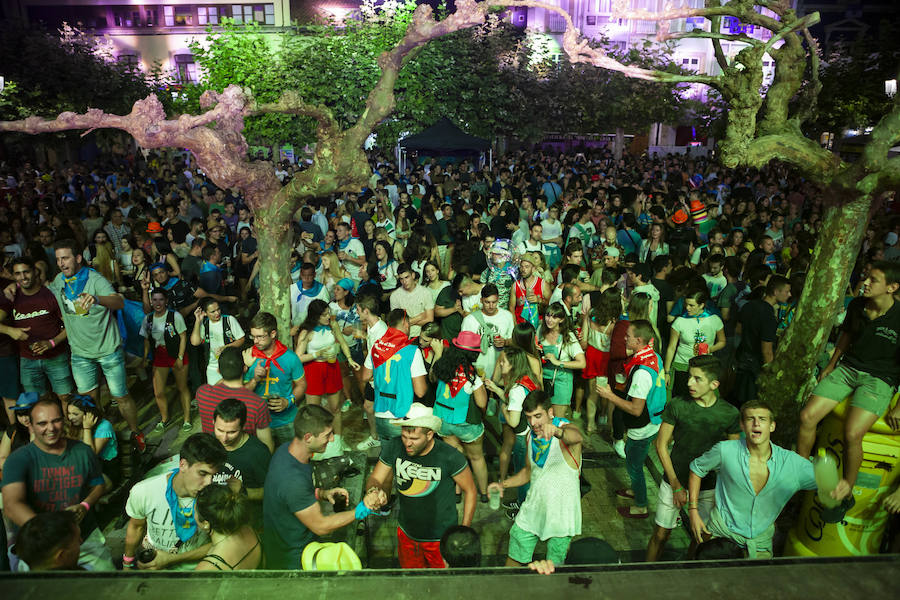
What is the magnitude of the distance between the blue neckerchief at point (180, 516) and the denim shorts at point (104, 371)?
3183 millimetres

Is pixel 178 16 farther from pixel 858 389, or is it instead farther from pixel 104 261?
pixel 858 389

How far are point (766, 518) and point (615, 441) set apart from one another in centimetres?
267

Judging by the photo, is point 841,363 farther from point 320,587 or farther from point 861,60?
point 861,60

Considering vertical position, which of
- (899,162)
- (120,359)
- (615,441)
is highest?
(899,162)

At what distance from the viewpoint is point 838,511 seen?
400 centimetres

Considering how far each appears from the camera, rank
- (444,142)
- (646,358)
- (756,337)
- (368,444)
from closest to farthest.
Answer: (646,358) < (756,337) < (368,444) < (444,142)

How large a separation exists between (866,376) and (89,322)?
693 centimetres

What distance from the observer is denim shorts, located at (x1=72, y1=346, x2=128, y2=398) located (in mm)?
6141

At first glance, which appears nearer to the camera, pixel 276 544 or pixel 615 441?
pixel 276 544

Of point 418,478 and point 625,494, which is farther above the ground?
point 418,478

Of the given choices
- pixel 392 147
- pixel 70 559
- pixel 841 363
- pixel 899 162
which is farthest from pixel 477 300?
pixel 392 147

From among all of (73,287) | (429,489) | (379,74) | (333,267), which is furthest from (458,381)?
(379,74)

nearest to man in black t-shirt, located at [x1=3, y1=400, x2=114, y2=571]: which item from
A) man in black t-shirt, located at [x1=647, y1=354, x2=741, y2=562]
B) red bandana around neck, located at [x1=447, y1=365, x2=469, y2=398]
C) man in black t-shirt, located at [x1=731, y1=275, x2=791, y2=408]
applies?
red bandana around neck, located at [x1=447, y1=365, x2=469, y2=398]

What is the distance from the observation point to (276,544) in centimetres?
358
